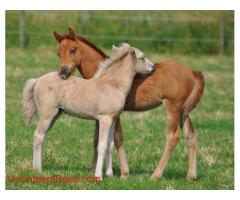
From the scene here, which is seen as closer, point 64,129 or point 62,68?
point 62,68

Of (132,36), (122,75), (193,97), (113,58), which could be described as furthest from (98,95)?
(132,36)

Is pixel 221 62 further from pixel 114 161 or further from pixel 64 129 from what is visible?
pixel 114 161

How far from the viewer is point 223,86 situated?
2034 cm

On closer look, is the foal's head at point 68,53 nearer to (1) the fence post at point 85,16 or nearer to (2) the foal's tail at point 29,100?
(2) the foal's tail at point 29,100

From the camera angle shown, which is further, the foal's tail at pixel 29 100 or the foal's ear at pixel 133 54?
the foal's tail at pixel 29 100

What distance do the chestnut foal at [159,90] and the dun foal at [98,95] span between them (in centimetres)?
23

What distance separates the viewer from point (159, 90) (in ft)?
29.6

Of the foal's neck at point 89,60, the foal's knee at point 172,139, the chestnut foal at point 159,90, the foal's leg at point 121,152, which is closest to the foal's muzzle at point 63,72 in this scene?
the chestnut foal at point 159,90

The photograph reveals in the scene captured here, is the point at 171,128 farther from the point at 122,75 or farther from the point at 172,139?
the point at 122,75

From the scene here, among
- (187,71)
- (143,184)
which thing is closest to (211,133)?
(187,71)

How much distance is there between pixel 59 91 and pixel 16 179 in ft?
4.48

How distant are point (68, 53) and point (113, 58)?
67cm

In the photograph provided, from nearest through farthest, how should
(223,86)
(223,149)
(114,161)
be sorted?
1. (114,161)
2. (223,149)
3. (223,86)

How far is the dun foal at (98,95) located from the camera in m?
8.60
